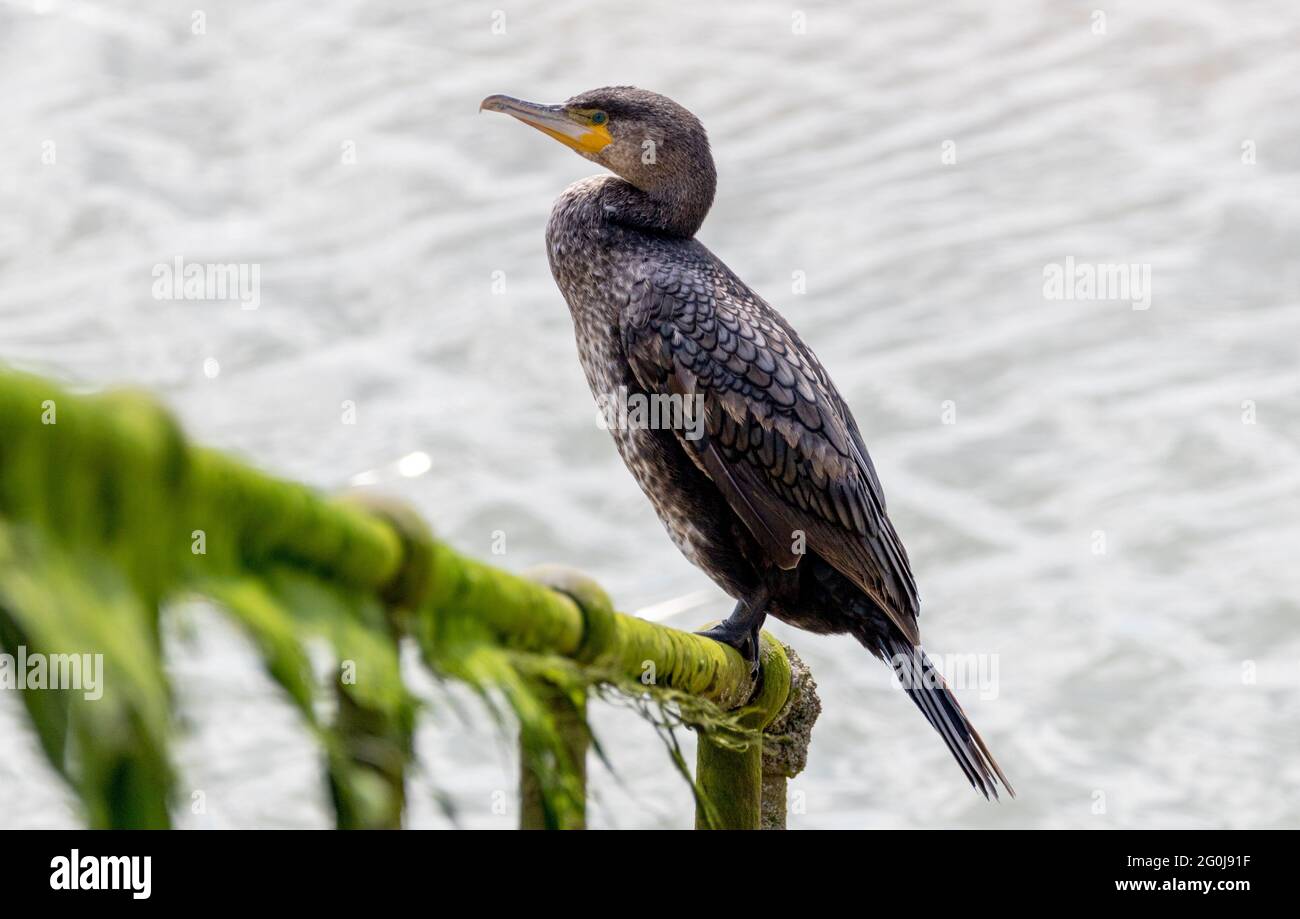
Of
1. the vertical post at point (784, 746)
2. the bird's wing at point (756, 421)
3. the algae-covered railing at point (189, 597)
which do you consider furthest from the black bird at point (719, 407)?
the algae-covered railing at point (189, 597)

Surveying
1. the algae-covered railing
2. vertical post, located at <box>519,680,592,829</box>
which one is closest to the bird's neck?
vertical post, located at <box>519,680,592,829</box>

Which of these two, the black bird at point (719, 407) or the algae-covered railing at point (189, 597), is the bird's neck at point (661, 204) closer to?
the black bird at point (719, 407)

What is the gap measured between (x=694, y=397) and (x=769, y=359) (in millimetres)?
217

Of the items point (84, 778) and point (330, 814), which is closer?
point (84, 778)

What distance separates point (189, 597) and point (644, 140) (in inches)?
132

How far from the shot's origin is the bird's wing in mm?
3770

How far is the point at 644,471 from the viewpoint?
3.90 meters

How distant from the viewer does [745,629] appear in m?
3.52

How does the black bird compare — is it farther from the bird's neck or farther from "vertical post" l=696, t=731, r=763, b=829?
"vertical post" l=696, t=731, r=763, b=829

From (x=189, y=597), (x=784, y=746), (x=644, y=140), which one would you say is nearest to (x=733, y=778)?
(x=784, y=746)

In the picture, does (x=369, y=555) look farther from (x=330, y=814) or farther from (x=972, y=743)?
(x=972, y=743)

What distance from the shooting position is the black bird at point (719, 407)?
3.77 metres

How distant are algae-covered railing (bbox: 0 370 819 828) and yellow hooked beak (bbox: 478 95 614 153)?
111 inches
